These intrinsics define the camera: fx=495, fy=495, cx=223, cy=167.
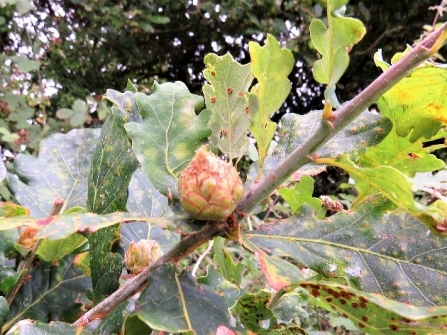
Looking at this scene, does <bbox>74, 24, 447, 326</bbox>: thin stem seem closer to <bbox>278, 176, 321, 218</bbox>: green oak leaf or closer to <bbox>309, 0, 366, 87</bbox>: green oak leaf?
<bbox>309, 0, 366, 87</bbox>: green oak leaf

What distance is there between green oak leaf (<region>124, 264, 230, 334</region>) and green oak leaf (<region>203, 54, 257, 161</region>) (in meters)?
0.14

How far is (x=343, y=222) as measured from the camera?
46cm

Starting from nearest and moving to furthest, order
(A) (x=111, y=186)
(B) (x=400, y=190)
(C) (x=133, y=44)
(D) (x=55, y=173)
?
(B) (x=400, y=190), (A) (x=111, y=186), (D) (x=55, y=173), (C) (x=133, y=44)

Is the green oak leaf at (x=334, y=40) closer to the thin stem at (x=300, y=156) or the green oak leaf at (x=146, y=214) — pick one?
the thin stem at (x=300, y=156)

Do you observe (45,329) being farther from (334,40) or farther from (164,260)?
(334,40)

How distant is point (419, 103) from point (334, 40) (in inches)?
5.1

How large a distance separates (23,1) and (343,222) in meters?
1.50

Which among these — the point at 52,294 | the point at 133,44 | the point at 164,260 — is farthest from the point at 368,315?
the point at 133,44

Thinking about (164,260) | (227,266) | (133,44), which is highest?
(164,260)

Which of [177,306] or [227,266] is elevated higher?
[177,306]

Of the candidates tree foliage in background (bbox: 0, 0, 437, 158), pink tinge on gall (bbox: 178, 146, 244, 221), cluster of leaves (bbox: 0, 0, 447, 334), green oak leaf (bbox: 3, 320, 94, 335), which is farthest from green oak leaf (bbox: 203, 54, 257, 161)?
tree foliage in background (bbox: 0, 0, 437, 158)

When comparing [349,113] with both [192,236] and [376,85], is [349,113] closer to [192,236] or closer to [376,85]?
[376,85]


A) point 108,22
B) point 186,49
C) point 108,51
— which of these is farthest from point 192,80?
point 108,22

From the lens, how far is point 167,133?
484 millimetres
